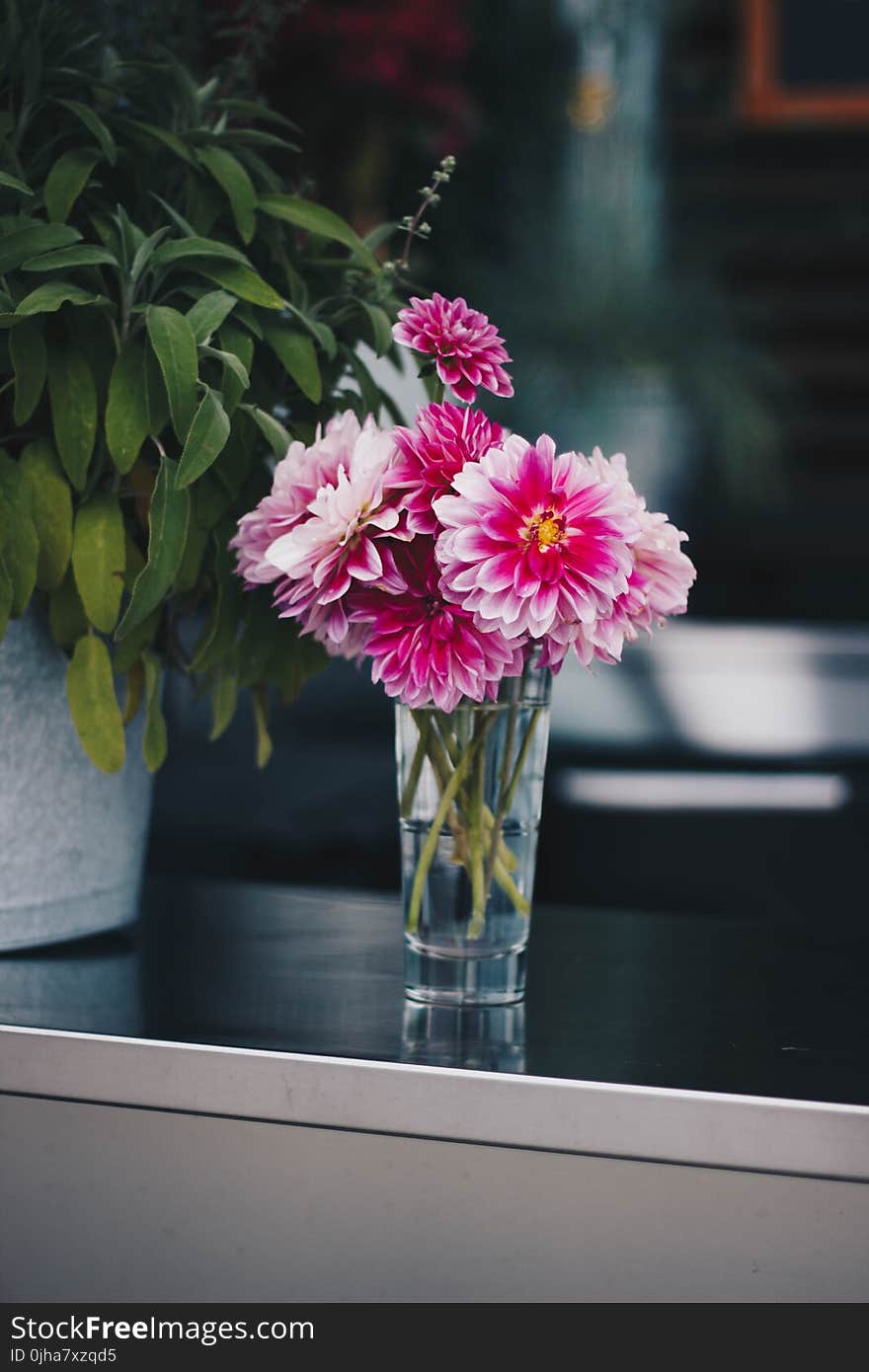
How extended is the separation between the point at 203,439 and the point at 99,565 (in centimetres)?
12

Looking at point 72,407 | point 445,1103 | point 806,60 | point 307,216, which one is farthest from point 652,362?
point 445,1103

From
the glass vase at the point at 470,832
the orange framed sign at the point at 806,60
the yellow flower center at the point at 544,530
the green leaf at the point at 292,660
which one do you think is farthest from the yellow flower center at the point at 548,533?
the orange framed sign at the point at 806,60

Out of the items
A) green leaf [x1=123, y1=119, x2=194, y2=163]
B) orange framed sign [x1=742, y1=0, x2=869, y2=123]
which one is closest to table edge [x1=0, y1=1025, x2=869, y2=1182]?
green leaf [x1=123, y1=119, x2=194, y2=163]

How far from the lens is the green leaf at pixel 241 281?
726mm

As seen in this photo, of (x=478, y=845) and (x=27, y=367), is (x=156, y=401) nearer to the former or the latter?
(x=27, y=367)

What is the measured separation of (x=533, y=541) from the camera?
2.07 feet

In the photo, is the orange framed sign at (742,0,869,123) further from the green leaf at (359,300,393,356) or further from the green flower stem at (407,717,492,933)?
the green flower stem at (407,717,492,933)

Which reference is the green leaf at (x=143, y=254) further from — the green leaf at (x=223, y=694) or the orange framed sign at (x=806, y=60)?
the orange framed sign at (x=806, y=60)

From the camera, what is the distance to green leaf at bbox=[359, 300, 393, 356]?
78 centimetres

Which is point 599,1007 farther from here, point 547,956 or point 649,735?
point 649,735

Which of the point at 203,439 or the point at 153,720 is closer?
the point at 203,439

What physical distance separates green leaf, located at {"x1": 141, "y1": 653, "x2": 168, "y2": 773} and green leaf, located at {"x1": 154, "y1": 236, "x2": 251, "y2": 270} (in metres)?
0.19

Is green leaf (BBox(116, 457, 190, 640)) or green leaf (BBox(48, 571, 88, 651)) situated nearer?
green leaf (BBox(116, 457, 190, 640))
